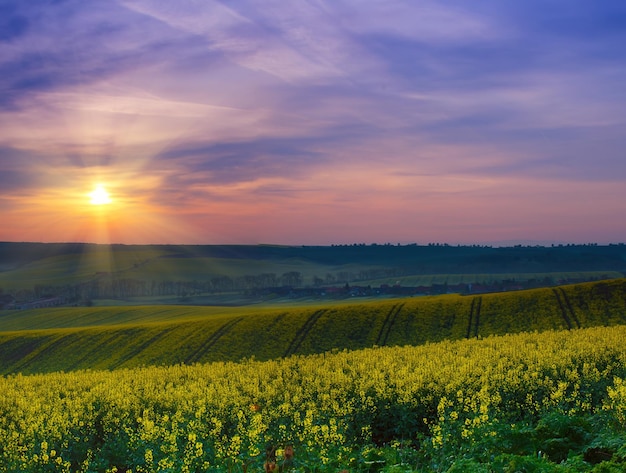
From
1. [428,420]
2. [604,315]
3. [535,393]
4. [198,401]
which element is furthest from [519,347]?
[604,315]

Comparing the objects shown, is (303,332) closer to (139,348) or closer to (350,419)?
(139,348)

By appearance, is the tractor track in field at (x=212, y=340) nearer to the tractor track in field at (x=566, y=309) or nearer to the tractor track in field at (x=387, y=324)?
the tractor track in field at (x=387, y=324)

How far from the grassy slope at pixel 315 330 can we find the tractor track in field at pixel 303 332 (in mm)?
140

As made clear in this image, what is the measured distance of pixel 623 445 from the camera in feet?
47.5

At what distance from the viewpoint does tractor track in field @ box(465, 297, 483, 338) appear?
251ft

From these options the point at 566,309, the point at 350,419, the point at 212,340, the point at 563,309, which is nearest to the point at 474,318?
the point at 563,309

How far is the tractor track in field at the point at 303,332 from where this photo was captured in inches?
2931

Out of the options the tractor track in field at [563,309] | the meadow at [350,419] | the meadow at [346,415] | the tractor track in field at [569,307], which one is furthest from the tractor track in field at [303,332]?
the meadow at [350,419]

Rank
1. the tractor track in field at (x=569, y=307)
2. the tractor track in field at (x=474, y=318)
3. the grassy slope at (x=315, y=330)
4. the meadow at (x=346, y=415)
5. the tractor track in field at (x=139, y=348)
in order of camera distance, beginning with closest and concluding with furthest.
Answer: the meadow at (x=346, y=415) < the grassy slope at (x=315, y=330) < the tractor track in field at (x=474, y=318) < the tractor track in field at (x=569, y=307) < the tractor track in field at (x=139, y=348)

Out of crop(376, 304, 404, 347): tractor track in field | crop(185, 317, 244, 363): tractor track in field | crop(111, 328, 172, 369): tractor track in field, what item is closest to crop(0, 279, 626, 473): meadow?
crop(376, 304, 404, 347): tractor track in field

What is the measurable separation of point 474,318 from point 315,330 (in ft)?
72.1

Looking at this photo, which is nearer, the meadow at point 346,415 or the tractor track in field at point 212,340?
the meadow at point 346,415

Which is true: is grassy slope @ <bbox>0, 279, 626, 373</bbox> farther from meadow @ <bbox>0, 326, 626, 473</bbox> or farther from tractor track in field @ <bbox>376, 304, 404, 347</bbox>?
meadow @ <bbox>0, 326, 626, 473</bbox>

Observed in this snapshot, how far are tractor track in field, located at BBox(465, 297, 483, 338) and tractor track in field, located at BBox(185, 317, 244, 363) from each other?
33.5 m
